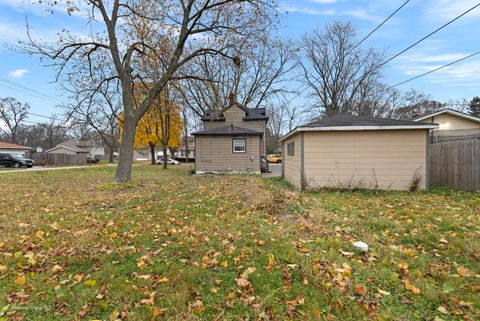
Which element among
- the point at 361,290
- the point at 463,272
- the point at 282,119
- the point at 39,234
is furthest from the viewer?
the point at 282,119

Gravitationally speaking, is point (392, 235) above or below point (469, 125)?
below

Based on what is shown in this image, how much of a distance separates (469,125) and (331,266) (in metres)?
20.9

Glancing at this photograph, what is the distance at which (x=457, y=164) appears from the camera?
9641 millimetres

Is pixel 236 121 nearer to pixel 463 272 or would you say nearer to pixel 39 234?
pixel 39 234

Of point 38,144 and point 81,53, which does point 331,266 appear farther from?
point 38,144

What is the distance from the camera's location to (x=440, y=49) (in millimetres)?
15195

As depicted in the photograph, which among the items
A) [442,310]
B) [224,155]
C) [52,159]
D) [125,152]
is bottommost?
[442,310]

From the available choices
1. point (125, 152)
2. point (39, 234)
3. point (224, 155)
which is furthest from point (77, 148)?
point (39, 234)

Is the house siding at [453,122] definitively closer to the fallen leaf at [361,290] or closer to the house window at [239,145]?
the house window at [239,145]

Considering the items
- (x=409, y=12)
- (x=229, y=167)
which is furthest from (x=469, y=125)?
(x=229, y=167)

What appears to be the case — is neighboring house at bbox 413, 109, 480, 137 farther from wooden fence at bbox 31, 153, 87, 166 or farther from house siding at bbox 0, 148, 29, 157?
house siding at bbox 0, 148, 29, 157

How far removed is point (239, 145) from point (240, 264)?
49.7ft

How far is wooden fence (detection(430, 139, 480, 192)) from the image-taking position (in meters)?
8.83

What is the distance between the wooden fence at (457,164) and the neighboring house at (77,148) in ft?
166
